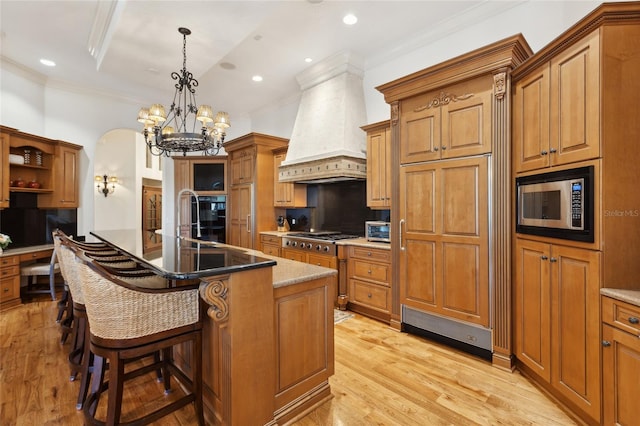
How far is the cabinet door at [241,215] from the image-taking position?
535 centimetres

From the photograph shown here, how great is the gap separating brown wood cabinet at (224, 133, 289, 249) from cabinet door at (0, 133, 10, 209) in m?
3.01

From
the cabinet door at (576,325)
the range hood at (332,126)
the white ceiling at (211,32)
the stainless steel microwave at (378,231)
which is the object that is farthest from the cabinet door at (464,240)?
the white ceiling at (211,32)

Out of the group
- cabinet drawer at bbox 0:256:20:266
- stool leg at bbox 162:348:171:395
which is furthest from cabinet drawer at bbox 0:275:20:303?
stool leg at bbox 162:348:171:395

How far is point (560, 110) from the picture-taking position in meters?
1.98

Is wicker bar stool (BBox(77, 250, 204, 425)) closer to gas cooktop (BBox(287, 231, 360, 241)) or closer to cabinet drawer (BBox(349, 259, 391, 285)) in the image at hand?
cabinet drawer (BBox(349, 259, 391, 285))

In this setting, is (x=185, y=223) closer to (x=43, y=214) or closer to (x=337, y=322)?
(x=43, y=214)

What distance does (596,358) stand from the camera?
1692 mm

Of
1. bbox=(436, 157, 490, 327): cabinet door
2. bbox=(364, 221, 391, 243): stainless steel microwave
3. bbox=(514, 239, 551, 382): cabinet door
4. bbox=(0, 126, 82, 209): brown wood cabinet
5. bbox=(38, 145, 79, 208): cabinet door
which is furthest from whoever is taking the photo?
bbox=(38, 145, 79, 208): cabinet door

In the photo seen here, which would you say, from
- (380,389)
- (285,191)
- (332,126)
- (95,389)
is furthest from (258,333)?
(285,191)

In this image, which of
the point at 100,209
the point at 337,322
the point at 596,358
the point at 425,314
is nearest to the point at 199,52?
the point at 337,322

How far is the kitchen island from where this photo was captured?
1533 mm

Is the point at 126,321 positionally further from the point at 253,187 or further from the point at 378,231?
the point at 253,187

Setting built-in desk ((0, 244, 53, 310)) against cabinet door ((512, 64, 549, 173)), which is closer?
cabinet door ((512, 64, 549, 173))

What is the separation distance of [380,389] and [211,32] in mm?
3677
